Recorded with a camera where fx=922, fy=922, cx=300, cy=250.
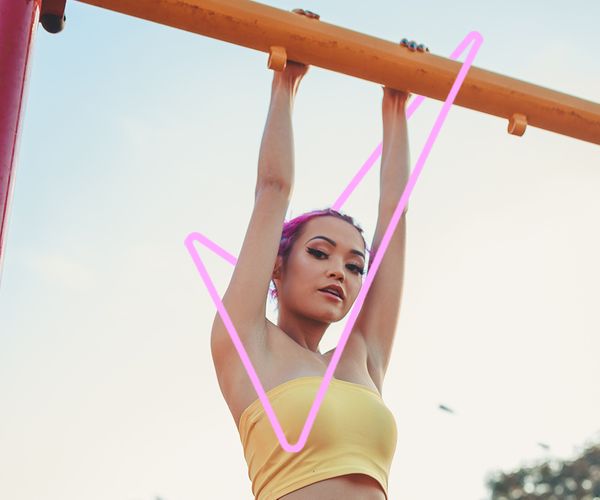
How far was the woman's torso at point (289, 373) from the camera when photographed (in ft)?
9.40

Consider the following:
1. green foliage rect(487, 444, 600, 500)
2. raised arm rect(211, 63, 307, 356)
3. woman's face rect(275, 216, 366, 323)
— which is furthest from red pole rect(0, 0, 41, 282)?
green foliage rect(487, 444, 600, 500)

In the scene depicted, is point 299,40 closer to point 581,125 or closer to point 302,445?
point 581,125

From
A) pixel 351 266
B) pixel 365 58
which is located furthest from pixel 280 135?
pixel 351 266

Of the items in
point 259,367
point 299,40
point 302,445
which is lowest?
point 302,445

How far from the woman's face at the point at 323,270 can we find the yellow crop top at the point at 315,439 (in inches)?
16.8

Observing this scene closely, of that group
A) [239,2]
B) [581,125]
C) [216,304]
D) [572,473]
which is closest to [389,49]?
[239,2]

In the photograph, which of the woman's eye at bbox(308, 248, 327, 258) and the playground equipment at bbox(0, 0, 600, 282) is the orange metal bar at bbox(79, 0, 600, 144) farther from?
the woman's eye at bbox(308, 248, 327, 258)

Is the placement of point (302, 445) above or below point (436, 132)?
below

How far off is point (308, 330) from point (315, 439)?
688 mm

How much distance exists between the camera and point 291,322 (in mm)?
3547

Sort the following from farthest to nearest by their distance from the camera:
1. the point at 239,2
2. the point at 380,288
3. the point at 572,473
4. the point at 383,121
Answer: the point at 572,473
the point at 383,121
the point at 380,288
the point at 239,2

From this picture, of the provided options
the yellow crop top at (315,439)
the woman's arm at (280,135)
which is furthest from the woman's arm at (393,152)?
the yellow crop top at (315,439)

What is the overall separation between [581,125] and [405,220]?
0.85 m

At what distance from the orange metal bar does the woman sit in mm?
172
